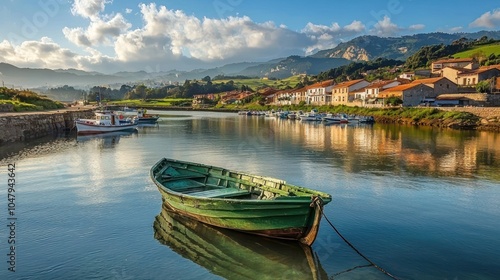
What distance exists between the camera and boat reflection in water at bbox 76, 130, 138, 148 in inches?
1662

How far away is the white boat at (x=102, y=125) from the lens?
165 ft

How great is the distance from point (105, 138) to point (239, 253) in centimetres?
3973

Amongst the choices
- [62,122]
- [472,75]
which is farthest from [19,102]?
[472,75]

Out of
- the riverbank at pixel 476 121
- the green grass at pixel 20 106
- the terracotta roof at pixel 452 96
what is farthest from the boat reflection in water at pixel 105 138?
the terracotta roof at pixel 452 96

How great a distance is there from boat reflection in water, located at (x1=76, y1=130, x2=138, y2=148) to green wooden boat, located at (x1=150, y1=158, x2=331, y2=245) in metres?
25.2

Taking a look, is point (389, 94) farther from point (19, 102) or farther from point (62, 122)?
point (19, 102)

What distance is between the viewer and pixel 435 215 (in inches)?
643

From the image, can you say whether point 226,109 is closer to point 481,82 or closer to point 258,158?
point 481,82

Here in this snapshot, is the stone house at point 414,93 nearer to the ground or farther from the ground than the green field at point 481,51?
nearer to the ground

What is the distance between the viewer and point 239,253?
12.4 m

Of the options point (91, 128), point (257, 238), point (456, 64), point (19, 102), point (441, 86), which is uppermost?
point (456, 64)

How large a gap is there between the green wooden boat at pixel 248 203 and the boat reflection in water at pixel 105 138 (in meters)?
25.2

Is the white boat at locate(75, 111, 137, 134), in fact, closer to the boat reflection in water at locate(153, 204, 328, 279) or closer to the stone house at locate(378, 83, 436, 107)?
the boat reflection in water at locate(153, 204, 328, 279)

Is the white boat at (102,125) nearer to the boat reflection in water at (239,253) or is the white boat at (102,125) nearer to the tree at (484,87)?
the boat reflection in water at (239,253)
